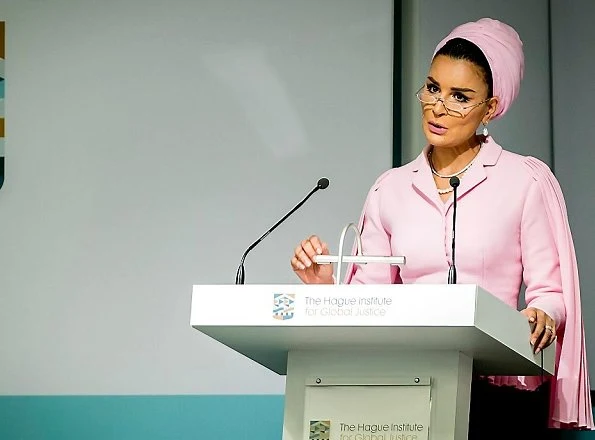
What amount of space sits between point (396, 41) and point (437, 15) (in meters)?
0.18

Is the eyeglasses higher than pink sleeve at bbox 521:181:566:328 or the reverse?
higher

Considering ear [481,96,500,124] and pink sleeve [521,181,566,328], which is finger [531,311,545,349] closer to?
pink sleeve [521,181,566,328]

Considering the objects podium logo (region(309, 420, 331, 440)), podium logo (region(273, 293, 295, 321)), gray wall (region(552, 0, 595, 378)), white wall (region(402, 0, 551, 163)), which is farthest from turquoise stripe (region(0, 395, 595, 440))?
podium logo (region(273, 293, 295, 321))

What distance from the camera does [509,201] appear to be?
3.03 metres

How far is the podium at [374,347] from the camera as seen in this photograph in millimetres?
2371

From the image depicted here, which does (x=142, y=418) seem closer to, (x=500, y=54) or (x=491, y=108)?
(x=491, y=108)

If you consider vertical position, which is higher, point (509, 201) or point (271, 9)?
point (271, 9)

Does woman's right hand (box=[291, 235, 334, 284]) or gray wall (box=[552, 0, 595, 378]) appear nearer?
woman's right hand (box=[291, 235, 334, 284])

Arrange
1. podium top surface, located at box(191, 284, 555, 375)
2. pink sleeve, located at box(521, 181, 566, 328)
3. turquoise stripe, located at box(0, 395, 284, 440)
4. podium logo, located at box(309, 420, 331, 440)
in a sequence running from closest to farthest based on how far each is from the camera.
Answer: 1. podium top surface, located at box(191, 284, 555, 375)
2. podium logo, located at box(309, 420, 331, 440)
3. pink sleeve, located at box(521, 181, 566, 328)
4. turquoise stripe, located at box(0, 395, 284, 440)

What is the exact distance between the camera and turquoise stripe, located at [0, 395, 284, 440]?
429 cm

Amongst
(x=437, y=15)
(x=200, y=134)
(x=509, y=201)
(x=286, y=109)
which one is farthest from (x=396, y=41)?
(x=509, y=201)

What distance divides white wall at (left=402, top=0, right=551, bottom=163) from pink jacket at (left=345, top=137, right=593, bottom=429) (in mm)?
1290

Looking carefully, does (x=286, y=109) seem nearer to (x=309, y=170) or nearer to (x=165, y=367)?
(x=309, y=170)

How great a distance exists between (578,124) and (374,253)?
5.38ft
